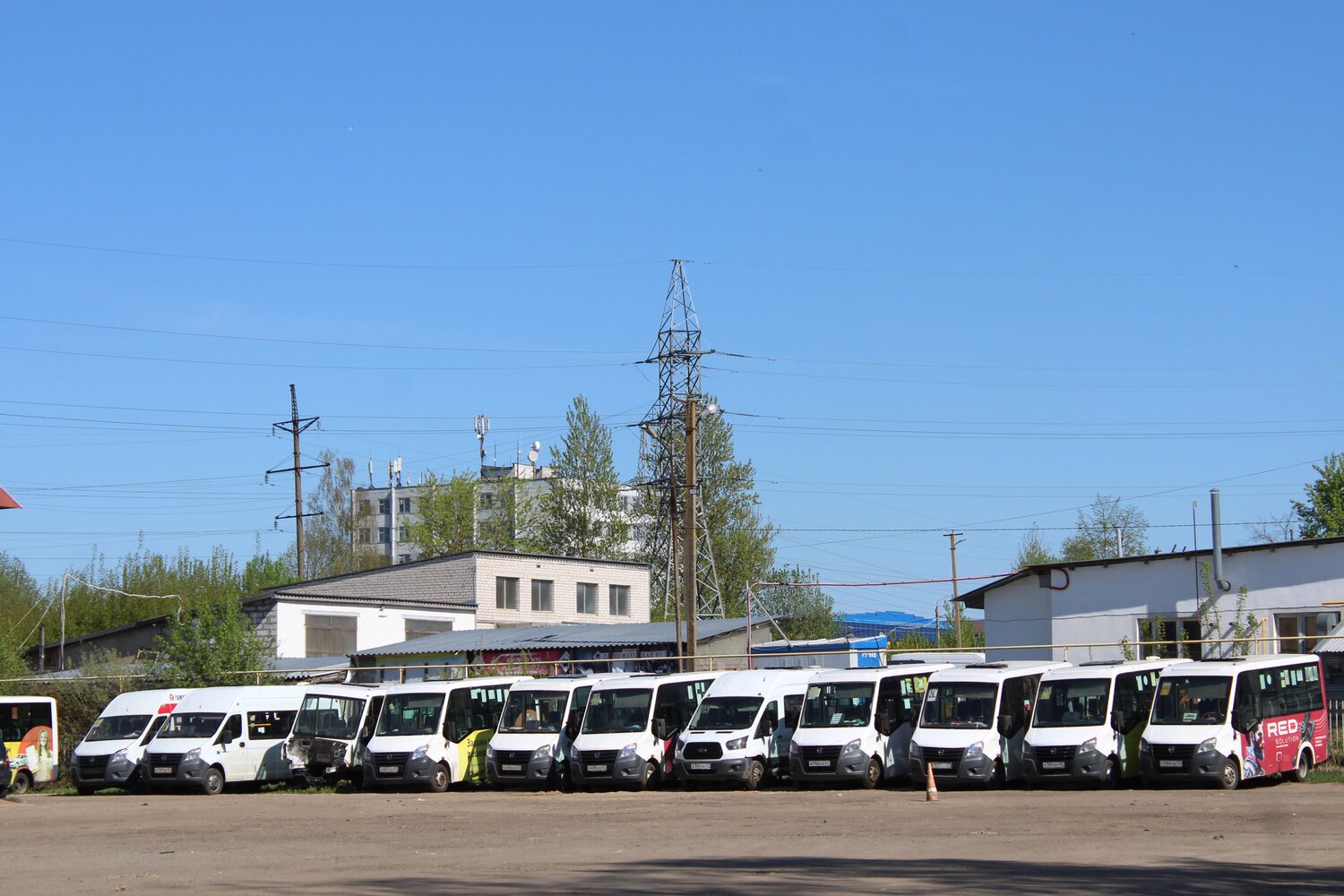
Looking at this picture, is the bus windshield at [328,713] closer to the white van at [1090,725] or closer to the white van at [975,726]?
the white van at [975,726]

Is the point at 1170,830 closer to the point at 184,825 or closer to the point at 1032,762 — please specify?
the point at 1032,762

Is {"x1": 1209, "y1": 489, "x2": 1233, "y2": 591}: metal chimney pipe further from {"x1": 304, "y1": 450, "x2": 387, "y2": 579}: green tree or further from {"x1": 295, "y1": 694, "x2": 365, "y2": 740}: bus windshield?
{"x1": 304, "y1": 450, "x2": 387, "y2": 579}: green tree

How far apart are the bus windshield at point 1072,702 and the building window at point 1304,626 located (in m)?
12.7

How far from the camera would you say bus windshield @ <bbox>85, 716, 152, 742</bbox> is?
3359cm

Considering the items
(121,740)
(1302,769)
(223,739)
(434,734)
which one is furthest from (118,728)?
(1302,769)

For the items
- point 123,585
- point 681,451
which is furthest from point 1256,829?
point 123,585

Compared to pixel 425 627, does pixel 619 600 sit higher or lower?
higher

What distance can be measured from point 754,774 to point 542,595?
3644 cm

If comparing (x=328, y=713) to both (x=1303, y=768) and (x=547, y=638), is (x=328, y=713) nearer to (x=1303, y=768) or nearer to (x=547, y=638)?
(x=1303, y=768)

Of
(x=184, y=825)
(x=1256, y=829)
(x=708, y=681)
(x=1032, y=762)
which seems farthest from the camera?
(x=708, y=681)

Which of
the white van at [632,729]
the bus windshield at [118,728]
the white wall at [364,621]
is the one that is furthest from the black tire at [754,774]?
the white wall at [364,621]

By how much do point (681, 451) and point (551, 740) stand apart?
3063 cm

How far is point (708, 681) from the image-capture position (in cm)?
3130

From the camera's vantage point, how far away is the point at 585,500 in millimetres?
82938
